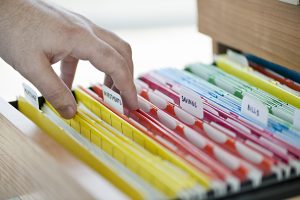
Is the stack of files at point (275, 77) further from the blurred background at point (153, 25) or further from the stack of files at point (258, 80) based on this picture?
the blurred background at point (153, 25)

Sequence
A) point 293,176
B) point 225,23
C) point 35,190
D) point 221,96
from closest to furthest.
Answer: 1. point 293,176
2. point 35,190
3. point 221,96
4. point 225,23

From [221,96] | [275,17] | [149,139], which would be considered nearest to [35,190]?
[149,139]

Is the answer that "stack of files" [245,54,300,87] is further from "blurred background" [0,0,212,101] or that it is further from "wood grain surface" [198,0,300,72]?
"blurred background" [0,0,212,101]

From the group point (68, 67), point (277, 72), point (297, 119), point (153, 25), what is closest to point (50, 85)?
point (68, 67)

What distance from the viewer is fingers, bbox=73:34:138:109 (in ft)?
3.37

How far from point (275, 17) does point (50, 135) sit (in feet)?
1.50

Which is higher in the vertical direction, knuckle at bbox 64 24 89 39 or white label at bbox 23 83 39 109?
knuckle at bbox 64 24 89 39

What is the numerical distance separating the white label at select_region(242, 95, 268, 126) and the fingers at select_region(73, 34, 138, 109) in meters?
0.18

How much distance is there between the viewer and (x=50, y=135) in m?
1.01

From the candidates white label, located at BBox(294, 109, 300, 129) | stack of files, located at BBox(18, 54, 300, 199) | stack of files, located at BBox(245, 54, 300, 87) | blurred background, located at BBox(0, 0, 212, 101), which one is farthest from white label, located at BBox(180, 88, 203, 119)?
blurred background, located at BBox(0, 0, 212, 101)

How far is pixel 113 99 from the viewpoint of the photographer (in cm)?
104

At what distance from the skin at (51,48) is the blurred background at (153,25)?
79.0 inches

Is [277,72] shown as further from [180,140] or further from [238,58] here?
[180,140]

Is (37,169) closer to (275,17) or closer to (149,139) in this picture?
(149,139)
